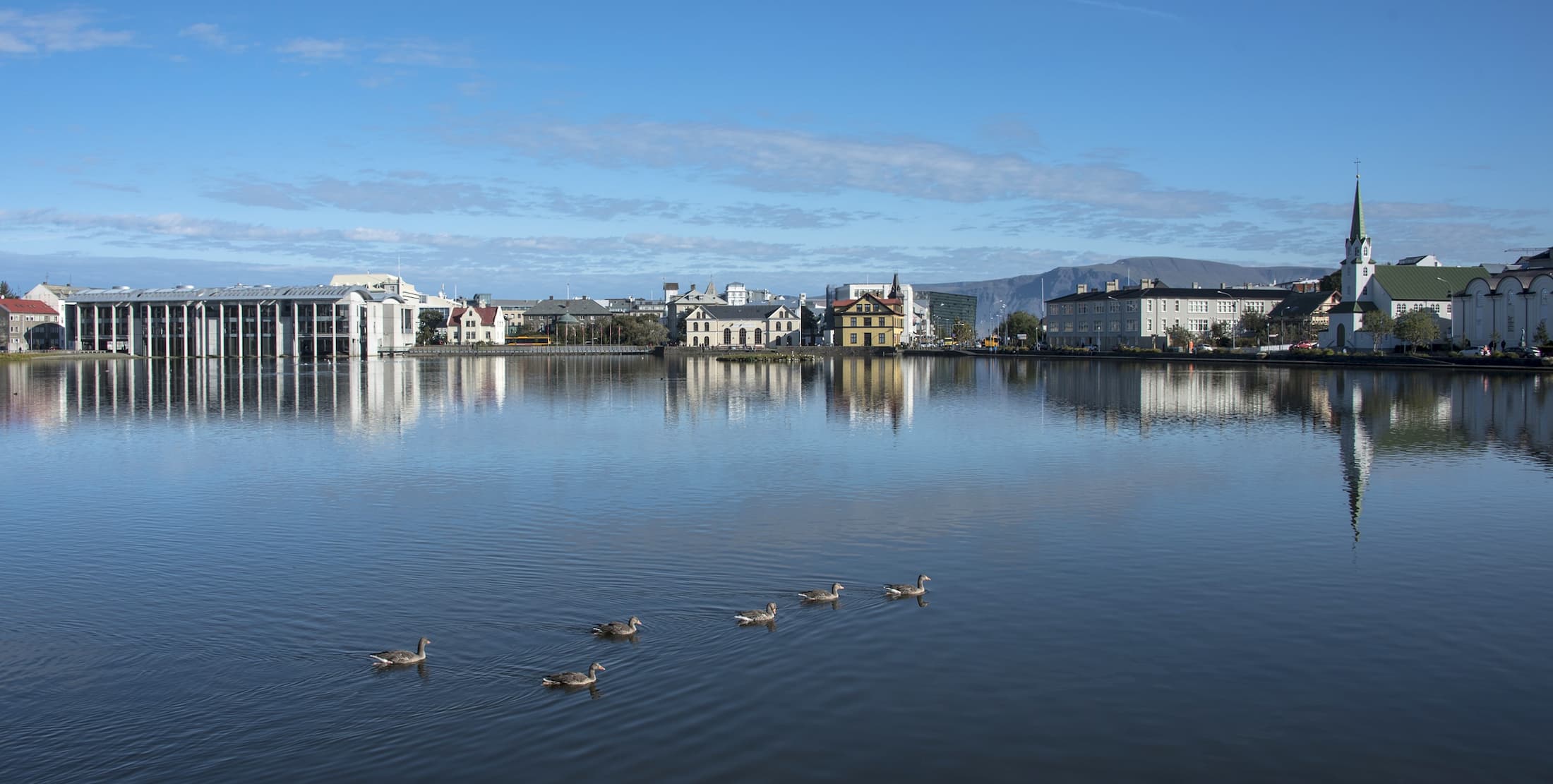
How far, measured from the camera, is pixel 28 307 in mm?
106812

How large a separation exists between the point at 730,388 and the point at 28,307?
89.8 m

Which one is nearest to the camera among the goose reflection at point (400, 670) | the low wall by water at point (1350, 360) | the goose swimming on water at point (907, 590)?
the goose reflection at point (400, 670)

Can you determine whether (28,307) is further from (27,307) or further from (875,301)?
(875,301)

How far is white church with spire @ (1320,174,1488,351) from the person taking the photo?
7969 centimetres

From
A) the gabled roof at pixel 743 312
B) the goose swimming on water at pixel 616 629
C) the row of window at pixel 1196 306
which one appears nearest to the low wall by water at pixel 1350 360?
the row of window at pixel 1196 306

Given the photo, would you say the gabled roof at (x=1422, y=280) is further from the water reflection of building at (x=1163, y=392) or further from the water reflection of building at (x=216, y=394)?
the water reflection of building at (x=216, y=394)

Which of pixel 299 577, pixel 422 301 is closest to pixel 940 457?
pixel 299 577

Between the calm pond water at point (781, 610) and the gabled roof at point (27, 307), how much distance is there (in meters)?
95.1

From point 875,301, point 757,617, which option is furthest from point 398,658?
point 875,301

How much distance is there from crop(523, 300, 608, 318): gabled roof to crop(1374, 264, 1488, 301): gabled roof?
91573mm

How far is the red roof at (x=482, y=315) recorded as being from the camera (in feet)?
409

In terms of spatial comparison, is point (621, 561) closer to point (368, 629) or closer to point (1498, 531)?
point (368, 629)

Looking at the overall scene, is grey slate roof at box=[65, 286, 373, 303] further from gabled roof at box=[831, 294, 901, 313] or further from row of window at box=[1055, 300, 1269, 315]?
row of window at box=[1055, 300, 1269, 315]

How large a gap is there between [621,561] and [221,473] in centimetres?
1086
